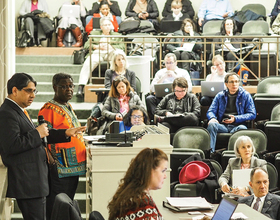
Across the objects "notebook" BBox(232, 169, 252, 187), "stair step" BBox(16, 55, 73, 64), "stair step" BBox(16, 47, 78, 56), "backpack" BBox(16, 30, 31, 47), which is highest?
"backpack" BBox(16, 30, 31, 47)

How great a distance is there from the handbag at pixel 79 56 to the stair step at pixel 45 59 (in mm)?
235

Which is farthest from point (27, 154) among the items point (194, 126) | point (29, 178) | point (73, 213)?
point (194, 126)

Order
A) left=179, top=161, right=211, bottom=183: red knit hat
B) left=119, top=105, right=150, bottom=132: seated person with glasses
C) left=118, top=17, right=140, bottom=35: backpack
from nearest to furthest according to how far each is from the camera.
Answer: left=179, top=161, right=211, bottom=183: red knit hat < left=119, top=105, right=150, bottom=132: seated person with glasses < left=118, top=17, right=140, bottom=35: backpack

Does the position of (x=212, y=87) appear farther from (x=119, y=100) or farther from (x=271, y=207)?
(x=271, y=207)

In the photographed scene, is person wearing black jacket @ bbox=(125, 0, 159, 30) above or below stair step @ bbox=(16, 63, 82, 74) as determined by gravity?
above

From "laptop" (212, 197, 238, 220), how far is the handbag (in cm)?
701

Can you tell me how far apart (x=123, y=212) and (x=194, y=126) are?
361 centimetres

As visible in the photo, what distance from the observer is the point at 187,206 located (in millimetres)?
3199

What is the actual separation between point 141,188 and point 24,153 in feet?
4.16

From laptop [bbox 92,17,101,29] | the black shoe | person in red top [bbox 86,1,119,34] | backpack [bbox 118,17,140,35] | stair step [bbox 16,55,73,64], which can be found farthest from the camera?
person in red top [bbox 86,1,119,34]

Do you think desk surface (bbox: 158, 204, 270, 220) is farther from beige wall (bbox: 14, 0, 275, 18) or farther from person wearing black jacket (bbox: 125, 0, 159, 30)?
beige wall (bbox: 14, 0, 275, 18)

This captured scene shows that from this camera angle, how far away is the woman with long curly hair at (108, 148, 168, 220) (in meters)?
2.58

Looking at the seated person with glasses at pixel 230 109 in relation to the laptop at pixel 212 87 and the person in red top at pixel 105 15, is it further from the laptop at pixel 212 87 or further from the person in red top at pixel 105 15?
the person in red top at pixel 105 15

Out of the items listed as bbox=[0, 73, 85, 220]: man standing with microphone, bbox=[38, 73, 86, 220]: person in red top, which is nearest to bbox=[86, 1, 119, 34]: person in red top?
bbox=[38, 73, 86, 220]: person in red top
